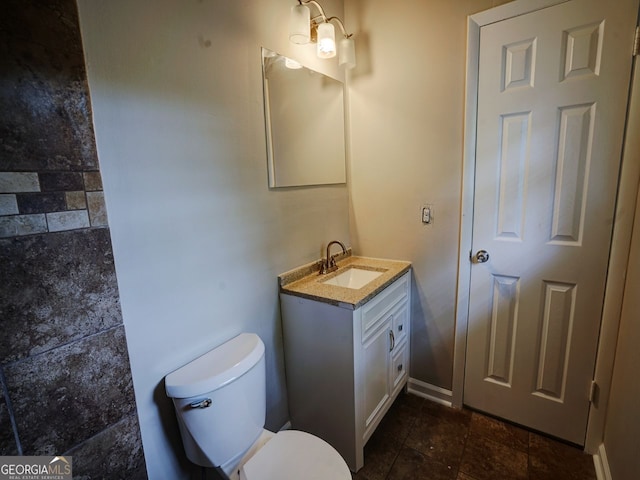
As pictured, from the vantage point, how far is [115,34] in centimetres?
95

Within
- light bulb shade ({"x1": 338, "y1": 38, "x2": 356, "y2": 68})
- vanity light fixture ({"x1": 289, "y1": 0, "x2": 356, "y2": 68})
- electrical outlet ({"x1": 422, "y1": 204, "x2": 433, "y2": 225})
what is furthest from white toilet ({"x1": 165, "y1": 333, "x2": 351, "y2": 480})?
light bulb shade ({"x1": 338, "y1": 38, "x2": 356, "y2": 68})

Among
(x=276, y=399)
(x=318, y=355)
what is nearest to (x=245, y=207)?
(x=318, y=355)

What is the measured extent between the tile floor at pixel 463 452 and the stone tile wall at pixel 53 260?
1258 mm

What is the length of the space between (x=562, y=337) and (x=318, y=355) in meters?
1.26

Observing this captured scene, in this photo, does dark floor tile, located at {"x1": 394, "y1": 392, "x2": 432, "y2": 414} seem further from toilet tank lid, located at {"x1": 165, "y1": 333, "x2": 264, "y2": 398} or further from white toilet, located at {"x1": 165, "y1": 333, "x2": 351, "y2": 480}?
toilet tank lid, located at {"x1": 165, "y1": 333, "x2": 264, "y2": 398}

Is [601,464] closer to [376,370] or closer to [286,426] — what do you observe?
[376,370]

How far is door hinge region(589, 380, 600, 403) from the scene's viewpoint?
152cm

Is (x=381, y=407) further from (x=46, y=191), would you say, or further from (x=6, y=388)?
(x=46, y=191)

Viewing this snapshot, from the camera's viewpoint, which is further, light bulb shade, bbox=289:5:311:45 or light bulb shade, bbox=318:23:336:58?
light bulb shade, bbox=318:23:336:58

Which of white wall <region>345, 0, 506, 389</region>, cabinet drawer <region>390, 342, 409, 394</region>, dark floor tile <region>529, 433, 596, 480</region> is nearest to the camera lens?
dark floor tile <region>529, 433, 596, 480</region>

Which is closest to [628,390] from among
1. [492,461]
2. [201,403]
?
[492,461]

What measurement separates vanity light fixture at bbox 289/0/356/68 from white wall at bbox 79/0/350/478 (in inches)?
4.6

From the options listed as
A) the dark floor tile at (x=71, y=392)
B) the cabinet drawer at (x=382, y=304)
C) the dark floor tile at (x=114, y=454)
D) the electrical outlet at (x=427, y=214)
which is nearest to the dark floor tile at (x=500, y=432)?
the cabinet drawer at (x=382, y=304)

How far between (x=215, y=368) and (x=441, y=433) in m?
1.37
